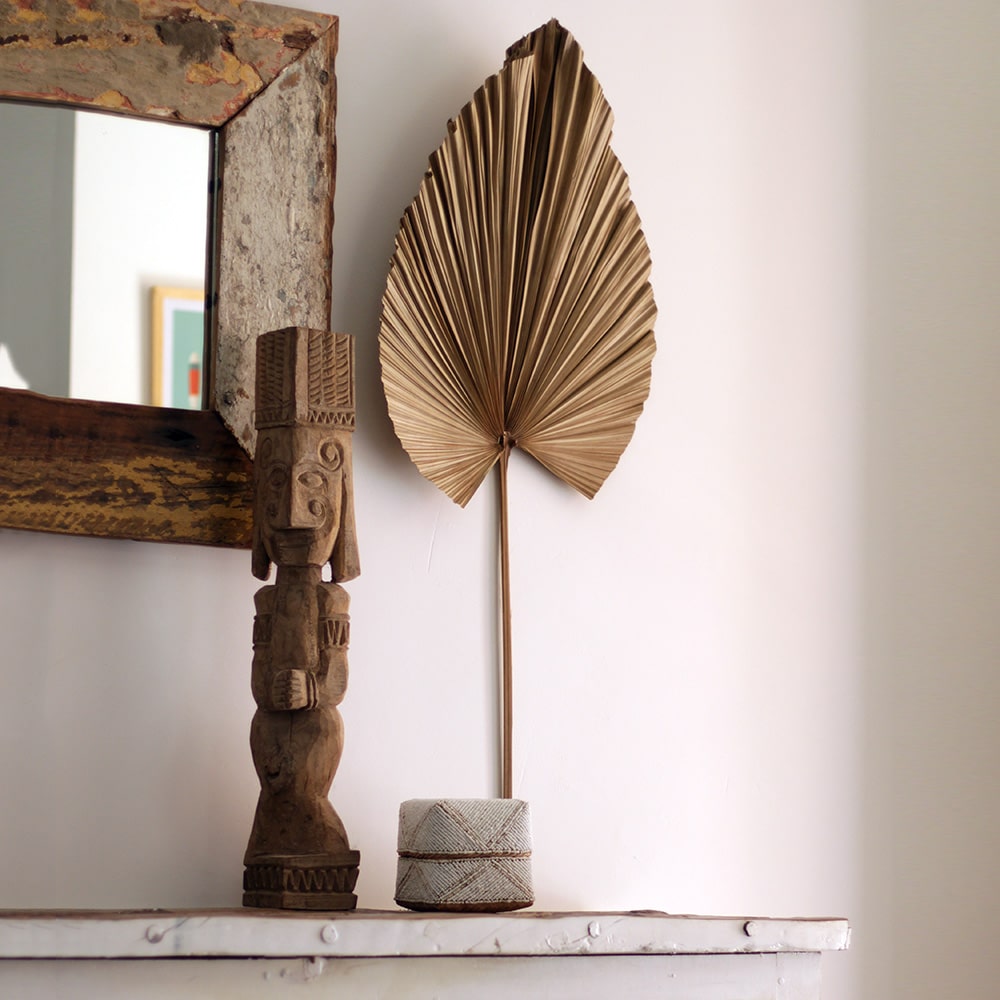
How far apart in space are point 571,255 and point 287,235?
0.28m

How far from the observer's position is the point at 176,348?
120 centimetres

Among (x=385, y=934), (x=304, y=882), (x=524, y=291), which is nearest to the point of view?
(x=385, y=934)

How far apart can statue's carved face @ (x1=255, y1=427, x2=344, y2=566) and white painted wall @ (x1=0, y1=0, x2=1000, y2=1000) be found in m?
0.13

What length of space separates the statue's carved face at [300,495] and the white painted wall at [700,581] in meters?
0.13

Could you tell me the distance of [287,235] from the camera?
124 centimetres

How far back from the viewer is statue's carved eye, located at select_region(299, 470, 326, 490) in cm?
110

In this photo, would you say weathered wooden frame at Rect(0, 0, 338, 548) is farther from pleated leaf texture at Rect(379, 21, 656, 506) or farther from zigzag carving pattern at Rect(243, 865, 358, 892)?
zigzag carving pattern at Rect(243, 865, 358, 892)

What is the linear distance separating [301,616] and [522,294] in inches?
15.9

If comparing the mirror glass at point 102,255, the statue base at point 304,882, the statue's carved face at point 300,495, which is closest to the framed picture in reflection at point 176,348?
the mirror glass at point 102,255

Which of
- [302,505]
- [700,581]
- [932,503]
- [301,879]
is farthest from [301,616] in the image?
[932,503]

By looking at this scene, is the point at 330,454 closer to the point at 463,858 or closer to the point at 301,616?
the point at 301,616

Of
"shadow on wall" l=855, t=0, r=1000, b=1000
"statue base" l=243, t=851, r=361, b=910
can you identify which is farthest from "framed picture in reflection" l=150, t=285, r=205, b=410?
"shadow on wall" l=855, t=0, r=1000, b=1000

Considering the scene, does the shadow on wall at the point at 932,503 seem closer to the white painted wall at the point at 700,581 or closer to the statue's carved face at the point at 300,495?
the white painted wall at the point at 700,581

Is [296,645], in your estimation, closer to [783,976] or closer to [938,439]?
[783,976]
